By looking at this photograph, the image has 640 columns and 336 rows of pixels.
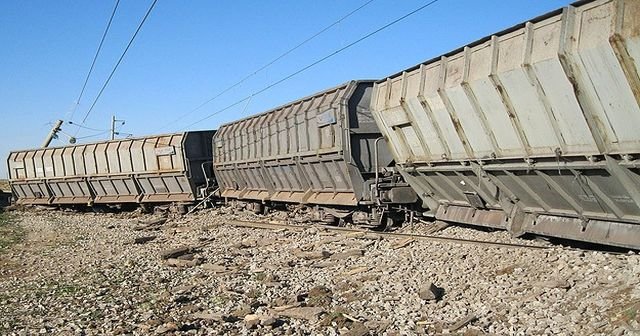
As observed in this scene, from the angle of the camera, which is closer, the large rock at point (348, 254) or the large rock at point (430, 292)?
the large rock at point (430, 292)

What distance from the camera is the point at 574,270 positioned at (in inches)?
277

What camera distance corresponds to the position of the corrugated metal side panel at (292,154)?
45.0ft

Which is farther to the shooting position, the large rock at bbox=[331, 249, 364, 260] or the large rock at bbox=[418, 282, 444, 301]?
the large rock at bbox=[331, 249, 364, 260]

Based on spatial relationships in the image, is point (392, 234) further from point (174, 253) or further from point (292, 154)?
point (292, 154)

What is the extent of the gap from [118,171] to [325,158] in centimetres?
1591

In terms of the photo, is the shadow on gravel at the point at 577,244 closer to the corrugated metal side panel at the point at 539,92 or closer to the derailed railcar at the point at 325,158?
the corrugated metal side panel at the point at 539,92

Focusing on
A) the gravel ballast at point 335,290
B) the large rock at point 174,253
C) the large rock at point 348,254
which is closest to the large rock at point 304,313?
the gravel ballast at point 335,290

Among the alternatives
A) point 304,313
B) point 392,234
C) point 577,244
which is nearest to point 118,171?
point 392,234

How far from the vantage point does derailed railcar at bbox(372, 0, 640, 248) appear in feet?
20.0

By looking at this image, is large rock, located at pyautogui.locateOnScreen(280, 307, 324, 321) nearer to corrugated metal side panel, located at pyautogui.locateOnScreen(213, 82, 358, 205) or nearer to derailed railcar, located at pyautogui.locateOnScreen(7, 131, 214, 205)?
corrugated metal side panel, located at pyautogui.locateOnScreen(213, 82, 358, 205)

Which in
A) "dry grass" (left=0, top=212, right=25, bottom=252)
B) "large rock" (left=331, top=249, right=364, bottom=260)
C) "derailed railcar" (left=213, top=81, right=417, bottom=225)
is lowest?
"dry grass" (left=0, top=212, right=25, bottom=252)

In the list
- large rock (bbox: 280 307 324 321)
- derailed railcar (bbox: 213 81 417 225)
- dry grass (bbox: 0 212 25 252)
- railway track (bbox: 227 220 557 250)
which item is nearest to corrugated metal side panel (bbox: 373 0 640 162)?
railway track (bbox: 227 220 557 250)

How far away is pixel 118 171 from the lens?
26.5 metres

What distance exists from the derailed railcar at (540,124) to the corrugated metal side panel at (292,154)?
3.05 metres
